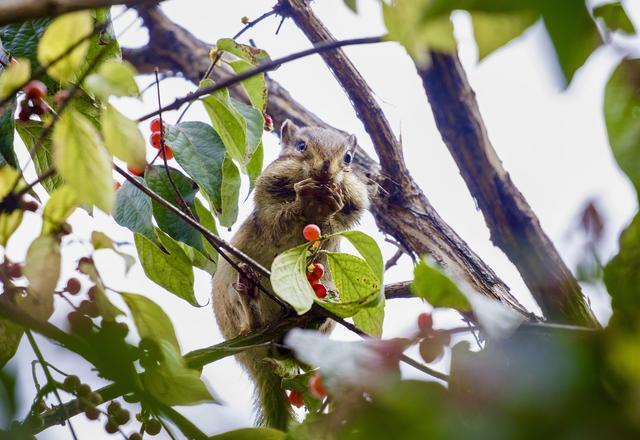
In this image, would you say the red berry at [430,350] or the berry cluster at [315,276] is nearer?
the red berry at [430,350]

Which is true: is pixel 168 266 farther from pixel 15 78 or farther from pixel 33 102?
pixel 15 78

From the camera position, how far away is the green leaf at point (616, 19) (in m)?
0.75

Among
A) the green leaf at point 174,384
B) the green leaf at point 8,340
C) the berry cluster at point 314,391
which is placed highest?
the green leaf at point 8,340

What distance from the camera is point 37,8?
0.64 meters

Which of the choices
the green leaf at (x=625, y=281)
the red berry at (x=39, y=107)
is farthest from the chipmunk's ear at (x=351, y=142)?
the green leaf at (x=625, y=281)

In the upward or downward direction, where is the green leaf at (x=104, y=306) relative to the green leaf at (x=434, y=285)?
upward

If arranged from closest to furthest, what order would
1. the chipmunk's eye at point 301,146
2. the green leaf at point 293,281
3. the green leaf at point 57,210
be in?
the green leaf at point 57,210 → the green leaf at point 293,281 → the chipmunk's eye at point 301,146

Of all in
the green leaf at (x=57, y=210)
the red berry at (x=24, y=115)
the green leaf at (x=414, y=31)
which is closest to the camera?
the green leaf at (x=414, y=31)

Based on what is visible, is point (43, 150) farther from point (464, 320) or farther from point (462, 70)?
point (464, 320)

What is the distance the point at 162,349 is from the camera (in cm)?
93

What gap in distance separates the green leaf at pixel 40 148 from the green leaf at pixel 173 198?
0.19 metres

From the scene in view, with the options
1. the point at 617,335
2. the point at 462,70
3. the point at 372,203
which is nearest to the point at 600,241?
the point at 617,335

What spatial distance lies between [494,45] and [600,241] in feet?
0.76

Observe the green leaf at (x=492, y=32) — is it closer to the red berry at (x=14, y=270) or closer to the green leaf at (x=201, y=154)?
the red berry at (x=14, y=270)
